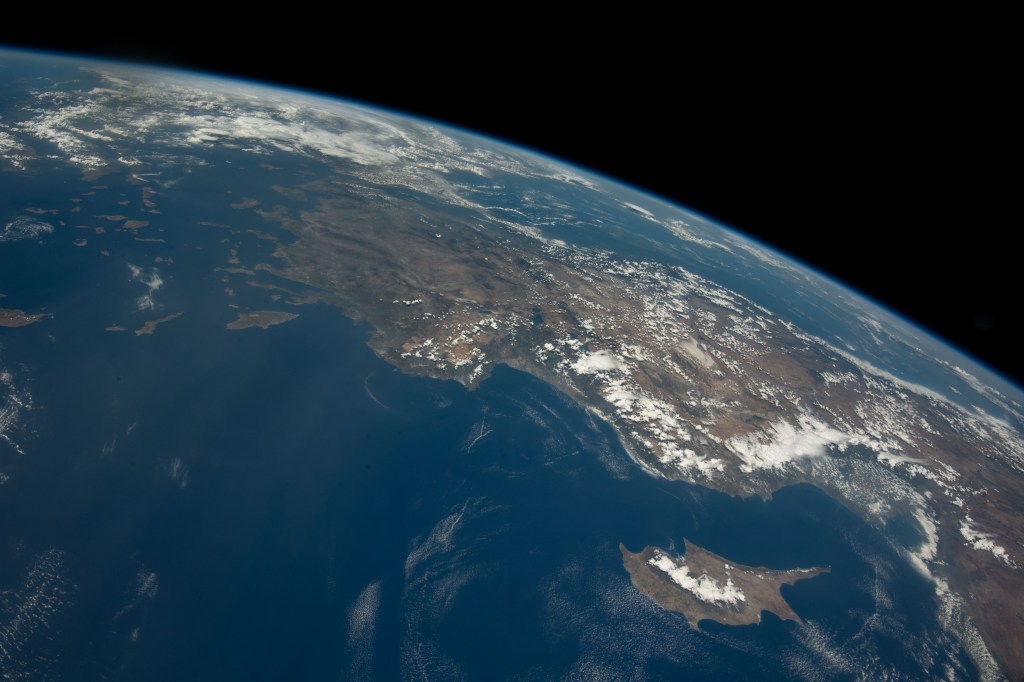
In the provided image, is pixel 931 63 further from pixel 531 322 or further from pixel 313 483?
pixel 531 322

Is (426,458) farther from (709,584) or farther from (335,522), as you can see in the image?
(709,584)

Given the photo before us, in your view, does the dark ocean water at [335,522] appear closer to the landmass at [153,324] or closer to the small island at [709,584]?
the landmass at [153,324]

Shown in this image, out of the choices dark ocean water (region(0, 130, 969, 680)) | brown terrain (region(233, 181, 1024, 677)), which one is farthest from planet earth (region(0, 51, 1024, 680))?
brown terrain (region(233, 181, 1024, 677))

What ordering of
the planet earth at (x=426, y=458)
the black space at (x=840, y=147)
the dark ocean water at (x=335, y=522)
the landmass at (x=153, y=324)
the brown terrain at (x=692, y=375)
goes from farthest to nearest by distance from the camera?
the brown terrain at (x=692, y=375) → the landmass at (x=153, y=324) → the planet earth at (x=426, y=458) → the dark ocean water at (x=335, y=522) → the black space at (x=840, y=147)

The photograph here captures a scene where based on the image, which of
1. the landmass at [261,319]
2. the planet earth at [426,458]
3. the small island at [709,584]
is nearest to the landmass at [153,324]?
the planet earth at [426,458]

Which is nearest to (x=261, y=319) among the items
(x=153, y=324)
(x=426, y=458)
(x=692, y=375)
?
(x=153, y=324)

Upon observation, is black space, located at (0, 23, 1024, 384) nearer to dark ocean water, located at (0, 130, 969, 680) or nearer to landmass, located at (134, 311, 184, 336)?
dark ocean water, located at (0, 130, 969, 680)

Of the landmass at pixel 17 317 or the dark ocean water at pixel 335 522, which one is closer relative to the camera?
the dark ocean water at pixel 335 522
